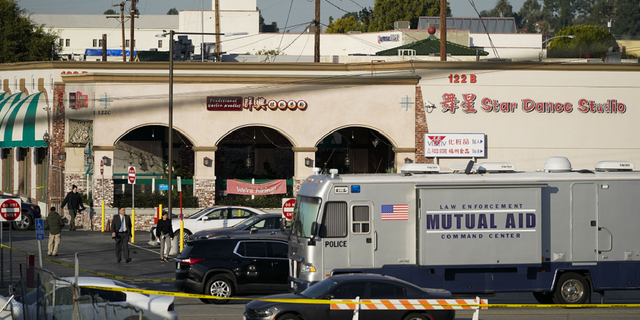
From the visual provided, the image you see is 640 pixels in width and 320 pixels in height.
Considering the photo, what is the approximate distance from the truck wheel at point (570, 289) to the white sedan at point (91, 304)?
353 inches

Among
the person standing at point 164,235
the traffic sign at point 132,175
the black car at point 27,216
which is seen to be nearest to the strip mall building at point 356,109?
the black car at point 27,216

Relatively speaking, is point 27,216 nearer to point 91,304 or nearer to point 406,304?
point 91,304

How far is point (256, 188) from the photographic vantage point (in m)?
35.4

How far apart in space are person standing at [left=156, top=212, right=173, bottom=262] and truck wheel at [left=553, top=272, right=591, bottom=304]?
12867mm

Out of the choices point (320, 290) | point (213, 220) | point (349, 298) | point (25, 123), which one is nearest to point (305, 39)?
point (25, 123)

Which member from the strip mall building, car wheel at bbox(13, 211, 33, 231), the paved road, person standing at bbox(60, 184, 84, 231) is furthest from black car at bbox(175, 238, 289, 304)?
car wheel at bbox(13, 211, 33, 231)

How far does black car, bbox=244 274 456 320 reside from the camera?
13023mm

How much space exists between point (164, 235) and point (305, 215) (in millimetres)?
9337

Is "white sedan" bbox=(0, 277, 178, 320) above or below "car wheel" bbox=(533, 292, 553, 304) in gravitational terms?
above

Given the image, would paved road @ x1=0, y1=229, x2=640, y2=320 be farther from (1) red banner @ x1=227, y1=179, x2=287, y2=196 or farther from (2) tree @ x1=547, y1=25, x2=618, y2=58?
(2) tree @ x1=547, y1=25, x2=618, y2=58

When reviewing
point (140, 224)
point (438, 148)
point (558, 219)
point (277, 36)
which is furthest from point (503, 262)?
point (277, 36)

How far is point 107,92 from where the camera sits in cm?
3441

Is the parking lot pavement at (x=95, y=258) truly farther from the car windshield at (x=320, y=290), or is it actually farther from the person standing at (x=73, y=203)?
the car windshield at (x=320, y=290)

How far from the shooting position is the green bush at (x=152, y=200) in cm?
3391
